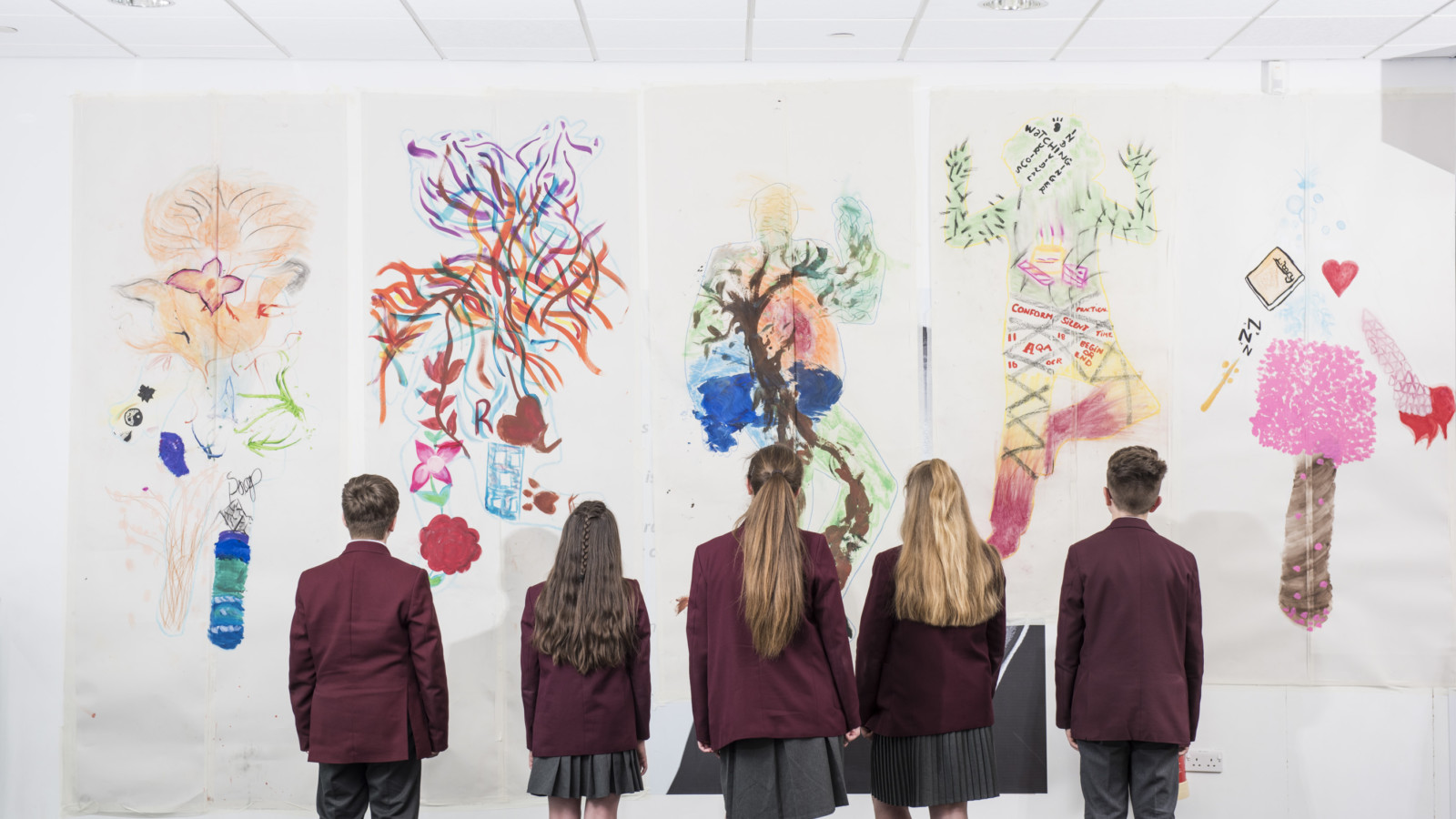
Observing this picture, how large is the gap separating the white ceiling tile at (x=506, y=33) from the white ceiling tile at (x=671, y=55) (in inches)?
5.2

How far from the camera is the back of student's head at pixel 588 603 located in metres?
2.95

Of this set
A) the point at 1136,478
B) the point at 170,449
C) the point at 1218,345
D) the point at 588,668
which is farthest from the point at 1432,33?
the point at 170,449

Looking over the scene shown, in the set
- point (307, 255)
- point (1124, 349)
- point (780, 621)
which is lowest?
point (780, 621)

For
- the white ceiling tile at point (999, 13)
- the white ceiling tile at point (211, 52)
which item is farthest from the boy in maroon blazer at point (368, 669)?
the white ceiling tile at point (999, 13)

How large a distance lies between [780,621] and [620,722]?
0.62 metres

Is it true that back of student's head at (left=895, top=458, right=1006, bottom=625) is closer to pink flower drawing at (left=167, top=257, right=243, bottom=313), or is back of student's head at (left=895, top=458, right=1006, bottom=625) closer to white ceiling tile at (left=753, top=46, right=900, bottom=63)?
white ceiling tile at (left=753, top=46, right=900, bottom=63)

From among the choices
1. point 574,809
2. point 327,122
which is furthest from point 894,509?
point 327,122

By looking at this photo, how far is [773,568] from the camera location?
276cm

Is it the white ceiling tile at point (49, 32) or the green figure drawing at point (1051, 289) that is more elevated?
the white ceiling tile at point (49, 32)

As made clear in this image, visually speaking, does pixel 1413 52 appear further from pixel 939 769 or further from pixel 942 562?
pixel 939 769

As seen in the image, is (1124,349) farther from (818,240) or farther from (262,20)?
(262,20)

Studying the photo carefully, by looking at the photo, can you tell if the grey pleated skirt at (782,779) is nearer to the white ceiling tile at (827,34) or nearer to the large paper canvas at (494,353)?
the large paper canvas at (494,353)

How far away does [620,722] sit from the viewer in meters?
2.99

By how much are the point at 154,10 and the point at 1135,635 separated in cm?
385
